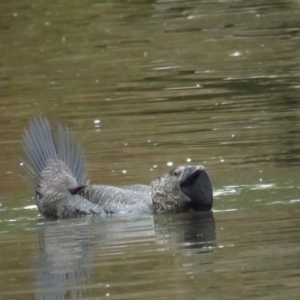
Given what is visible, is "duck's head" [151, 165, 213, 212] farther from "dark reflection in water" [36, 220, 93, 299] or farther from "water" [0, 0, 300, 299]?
"dark reflection in water" [36, 220, 93, 299]

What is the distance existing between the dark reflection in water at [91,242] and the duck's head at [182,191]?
82mm

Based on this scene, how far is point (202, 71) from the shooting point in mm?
14383

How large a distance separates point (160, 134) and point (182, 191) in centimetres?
254

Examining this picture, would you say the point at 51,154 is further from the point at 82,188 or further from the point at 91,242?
the point at 91,242

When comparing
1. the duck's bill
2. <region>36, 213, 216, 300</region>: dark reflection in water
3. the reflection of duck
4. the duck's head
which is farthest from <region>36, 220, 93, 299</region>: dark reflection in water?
the duck's bill

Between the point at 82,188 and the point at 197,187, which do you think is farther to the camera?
the point at 82,188

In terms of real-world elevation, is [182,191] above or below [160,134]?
below

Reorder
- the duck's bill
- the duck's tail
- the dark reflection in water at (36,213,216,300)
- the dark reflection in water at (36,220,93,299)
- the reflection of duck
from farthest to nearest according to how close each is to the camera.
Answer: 1. the duck's tail
2. the reflection of duck
3. the duck's bill
4. the dark reflection in water at (36,213,216,300)
5. the dark reflection in water at (36,220,93,299)

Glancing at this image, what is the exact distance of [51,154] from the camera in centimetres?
971

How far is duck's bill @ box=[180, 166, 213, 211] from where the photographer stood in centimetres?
870

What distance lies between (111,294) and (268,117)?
5393 mm

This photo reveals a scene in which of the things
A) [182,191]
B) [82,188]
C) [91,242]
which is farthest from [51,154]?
[91,242]

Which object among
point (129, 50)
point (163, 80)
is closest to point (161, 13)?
point (129, 50)

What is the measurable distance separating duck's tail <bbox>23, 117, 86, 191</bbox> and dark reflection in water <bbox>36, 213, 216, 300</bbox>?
81cm
